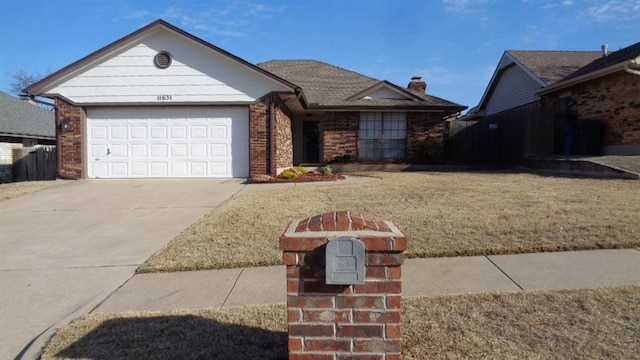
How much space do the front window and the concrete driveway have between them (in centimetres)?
708

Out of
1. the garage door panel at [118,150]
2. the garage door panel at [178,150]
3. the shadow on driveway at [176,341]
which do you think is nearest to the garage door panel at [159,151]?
the garage door panel at [178,150]

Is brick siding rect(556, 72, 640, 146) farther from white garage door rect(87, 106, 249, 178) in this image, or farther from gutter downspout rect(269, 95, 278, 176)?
white garage door rect(87, 106, 249, 178)

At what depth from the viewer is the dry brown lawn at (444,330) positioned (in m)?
2.89

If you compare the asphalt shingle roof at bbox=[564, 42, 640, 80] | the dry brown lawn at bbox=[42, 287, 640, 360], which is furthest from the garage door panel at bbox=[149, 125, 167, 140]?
the asphalt shingle roof at bbox=[564, 42, 640, 80]

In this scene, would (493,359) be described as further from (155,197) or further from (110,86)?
(110,86)

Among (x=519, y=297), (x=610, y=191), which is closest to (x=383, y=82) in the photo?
(x=610, y=191)

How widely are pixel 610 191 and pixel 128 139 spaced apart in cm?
1338

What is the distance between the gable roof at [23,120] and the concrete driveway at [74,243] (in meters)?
13.5

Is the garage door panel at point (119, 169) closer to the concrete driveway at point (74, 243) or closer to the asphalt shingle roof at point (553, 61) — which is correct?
the concrete driveway at point (74, 243)

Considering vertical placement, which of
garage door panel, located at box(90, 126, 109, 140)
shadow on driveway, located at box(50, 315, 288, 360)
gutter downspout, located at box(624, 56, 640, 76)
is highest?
gutter downspout, located at box(624, 56, 640, 76)

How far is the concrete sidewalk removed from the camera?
13.2 feet

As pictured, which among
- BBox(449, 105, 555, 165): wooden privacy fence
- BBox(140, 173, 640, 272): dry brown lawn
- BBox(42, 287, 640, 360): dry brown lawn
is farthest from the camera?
BBox(449, 105, 555, 165): wooden privacy fence

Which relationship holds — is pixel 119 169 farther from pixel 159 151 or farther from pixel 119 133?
pixel 159 151

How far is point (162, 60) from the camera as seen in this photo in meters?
13.0
